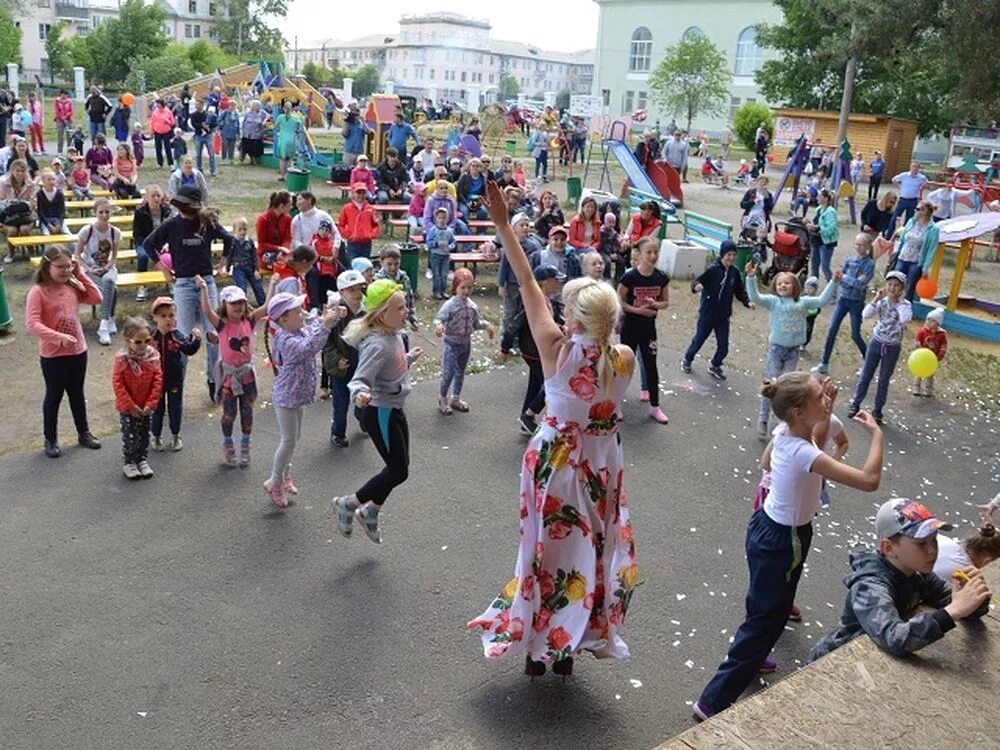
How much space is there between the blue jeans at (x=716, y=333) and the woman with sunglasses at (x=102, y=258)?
22.7ft

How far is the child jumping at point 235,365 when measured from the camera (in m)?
6.95

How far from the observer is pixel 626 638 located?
5.14 metres

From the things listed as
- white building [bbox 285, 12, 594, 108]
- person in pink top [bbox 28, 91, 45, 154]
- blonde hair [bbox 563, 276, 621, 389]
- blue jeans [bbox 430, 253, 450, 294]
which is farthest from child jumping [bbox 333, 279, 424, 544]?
white building [bbox 285, 12, 594, 108]

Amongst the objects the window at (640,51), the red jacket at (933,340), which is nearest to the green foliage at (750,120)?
the window at (640,51)

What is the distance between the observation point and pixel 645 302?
8.70 m

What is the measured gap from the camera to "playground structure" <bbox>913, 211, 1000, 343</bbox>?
495 inches

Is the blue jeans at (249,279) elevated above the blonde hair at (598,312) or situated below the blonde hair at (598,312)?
below

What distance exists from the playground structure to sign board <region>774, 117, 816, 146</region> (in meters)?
25.0

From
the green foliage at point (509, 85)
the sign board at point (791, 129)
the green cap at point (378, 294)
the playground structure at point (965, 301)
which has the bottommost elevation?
the playground structure at point (965, 301)

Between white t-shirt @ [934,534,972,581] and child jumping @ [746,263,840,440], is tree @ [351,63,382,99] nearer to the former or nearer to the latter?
child jumping @ [746,263,840,440]

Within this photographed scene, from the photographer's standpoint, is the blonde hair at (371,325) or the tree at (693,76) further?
the tree at (693,76)

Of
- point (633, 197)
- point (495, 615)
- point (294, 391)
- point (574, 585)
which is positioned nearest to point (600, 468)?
point (574, 585)

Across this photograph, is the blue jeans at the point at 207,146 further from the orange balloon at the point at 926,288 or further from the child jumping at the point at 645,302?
the orange balloon at the point at 926,288

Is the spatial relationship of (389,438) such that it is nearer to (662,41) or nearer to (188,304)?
(188,304)
